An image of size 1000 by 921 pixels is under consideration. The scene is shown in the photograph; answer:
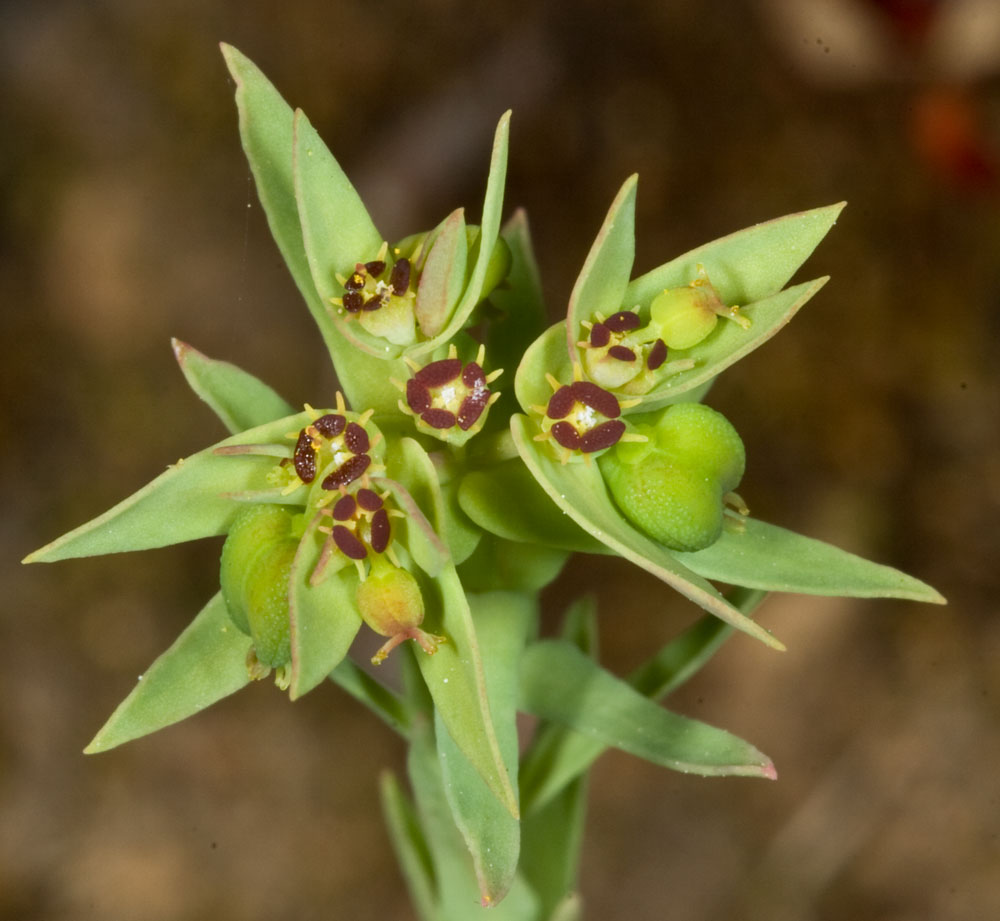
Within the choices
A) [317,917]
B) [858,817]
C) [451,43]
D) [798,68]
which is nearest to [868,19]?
[798,68]

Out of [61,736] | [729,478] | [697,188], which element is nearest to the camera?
[729,478]

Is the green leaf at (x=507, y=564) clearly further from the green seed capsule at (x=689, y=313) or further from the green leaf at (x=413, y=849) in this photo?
the green leaf at (x=413, y=849)

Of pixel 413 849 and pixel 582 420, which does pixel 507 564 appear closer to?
pixel 582 420

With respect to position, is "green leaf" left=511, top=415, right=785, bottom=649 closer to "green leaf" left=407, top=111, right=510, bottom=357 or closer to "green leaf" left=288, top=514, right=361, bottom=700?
"green leaf" left=407, top=111, right=510, bottom=357

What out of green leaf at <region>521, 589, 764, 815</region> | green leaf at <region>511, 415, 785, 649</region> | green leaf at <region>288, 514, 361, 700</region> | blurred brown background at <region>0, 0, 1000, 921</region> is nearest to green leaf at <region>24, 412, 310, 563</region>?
green leaf at <region>288, 514, 361, 700</region>

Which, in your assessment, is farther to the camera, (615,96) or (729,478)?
(615,96)

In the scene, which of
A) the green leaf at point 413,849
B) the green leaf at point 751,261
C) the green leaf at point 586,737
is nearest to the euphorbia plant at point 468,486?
the green leaf at point 751,261

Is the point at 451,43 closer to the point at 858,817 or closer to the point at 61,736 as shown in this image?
the point at 61,736

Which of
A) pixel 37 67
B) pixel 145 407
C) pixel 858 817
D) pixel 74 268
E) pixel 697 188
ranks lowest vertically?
pixel 858 817
